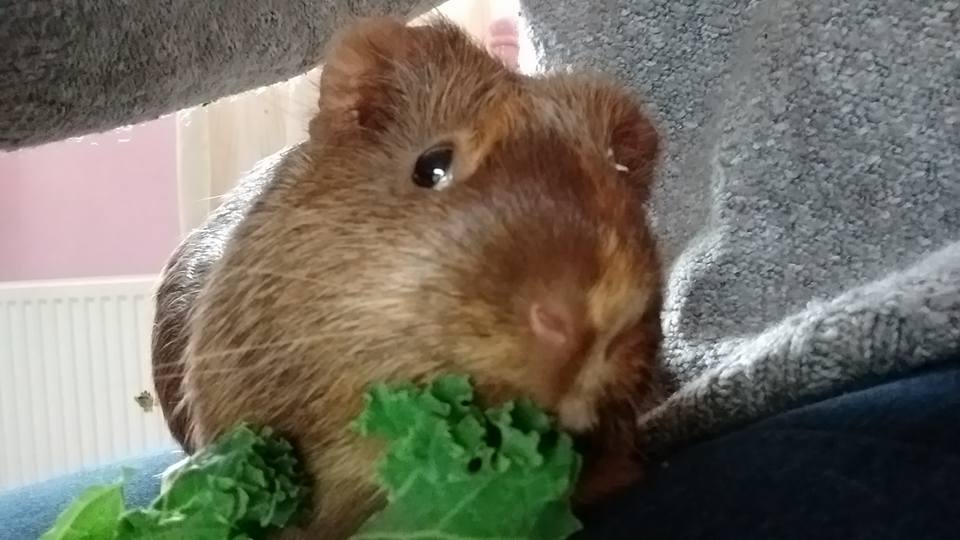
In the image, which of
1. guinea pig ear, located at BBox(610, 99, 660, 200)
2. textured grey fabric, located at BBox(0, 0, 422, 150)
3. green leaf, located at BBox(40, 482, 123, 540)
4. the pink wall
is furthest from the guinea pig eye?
the pink wall

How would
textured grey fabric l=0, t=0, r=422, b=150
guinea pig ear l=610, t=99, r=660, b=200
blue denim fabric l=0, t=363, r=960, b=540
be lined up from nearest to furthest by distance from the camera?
blue denim fabric l=0, t=363, r=960, b=540
guinea pig ear l=610, t=99, r=660, b=200
textured grey fabric l=0, t=0, r=422, b=150

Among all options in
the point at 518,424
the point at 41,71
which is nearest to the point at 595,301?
the point at 518,424

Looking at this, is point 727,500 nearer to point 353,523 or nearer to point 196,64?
point 353,523

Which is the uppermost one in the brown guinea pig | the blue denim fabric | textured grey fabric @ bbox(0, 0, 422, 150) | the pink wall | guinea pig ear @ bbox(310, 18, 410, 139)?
the pink wall

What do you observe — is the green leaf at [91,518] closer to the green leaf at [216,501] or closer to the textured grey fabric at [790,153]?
the green leaf at [216,501]

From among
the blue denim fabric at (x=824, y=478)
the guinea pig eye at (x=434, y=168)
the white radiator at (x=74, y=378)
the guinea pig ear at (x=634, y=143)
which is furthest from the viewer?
the white radiator at (x=74, y=378)

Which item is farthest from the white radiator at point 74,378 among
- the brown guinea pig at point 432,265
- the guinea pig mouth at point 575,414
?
the guinea pig mouth at point 575,414

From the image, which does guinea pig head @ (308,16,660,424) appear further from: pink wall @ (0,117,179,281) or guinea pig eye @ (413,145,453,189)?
pink wall @ (0,117,179,281)

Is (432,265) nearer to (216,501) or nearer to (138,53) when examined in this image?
(216,501)
